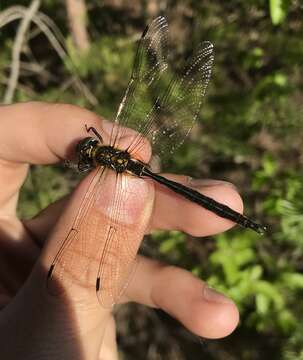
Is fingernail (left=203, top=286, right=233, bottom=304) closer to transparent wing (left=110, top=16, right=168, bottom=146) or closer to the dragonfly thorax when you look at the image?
the dragonfly thorax

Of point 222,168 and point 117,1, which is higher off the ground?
point 117,1

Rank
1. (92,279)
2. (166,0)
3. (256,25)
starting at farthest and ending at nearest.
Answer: (166,0) → (256,25) → (92,279)

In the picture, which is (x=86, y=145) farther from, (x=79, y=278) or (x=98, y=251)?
(x=79, y=278)

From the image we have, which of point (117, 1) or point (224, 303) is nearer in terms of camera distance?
point (224, 303)

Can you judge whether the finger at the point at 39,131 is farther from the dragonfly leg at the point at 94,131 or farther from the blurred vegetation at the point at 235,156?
the blurred vegetation at the point at 235,156

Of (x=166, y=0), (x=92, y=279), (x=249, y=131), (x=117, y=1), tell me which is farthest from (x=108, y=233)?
(x=117, y=1)

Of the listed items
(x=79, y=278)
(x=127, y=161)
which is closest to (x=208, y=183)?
(x=127, y=161)

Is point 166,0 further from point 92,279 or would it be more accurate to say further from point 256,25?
point 92,279
